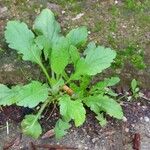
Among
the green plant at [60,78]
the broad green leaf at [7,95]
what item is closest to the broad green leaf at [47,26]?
the green plant at [60,78]

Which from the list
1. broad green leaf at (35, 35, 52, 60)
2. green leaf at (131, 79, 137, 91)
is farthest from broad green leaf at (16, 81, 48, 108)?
green leaf at (131, 79, 137, 91)

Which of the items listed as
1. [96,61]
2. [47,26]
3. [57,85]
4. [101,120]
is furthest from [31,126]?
[47,26]

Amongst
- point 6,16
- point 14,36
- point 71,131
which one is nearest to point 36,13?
point 6,16

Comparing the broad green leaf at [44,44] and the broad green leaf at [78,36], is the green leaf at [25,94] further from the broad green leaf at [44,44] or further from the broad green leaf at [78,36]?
the broad green leaf at [78,36]

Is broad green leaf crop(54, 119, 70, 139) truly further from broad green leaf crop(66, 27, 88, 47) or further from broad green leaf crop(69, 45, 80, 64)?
broad green leaf crop(66, 27, 88, 47)

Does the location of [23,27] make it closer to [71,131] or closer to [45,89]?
[45,89]

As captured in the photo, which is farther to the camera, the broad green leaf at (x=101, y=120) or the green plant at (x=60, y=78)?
the broad green leaf at (x=101, y=120)

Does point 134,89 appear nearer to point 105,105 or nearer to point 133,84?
point 133,84
